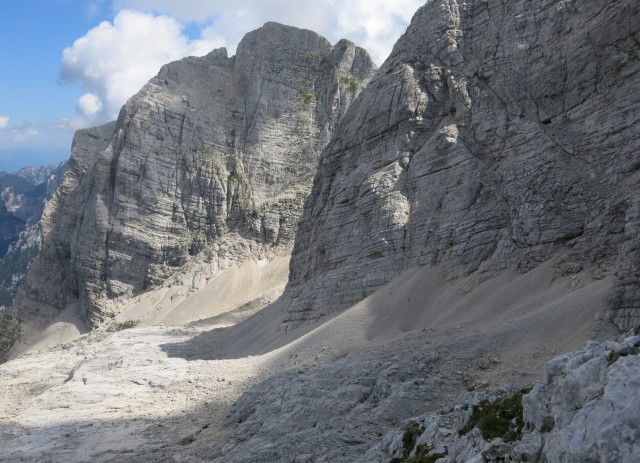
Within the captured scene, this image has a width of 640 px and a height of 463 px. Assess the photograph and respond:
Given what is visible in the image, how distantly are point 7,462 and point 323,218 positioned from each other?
86.3 ft

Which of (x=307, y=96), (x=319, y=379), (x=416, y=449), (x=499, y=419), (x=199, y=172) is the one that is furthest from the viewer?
(x=307, y=96)

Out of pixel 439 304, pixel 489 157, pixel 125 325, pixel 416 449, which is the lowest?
pixel 416 449

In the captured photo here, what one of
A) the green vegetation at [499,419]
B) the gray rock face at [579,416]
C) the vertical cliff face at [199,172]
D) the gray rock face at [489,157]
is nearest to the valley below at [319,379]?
the gray rock face at [489,157]

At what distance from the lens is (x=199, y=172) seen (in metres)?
75.2

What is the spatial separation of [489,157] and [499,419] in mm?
23507

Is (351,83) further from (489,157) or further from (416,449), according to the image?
(416,449)

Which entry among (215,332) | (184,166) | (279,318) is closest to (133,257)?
Answer: (184,166)

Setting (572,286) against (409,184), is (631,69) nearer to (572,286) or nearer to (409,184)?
(572,286)

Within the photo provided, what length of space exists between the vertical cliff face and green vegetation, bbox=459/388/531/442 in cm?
6089

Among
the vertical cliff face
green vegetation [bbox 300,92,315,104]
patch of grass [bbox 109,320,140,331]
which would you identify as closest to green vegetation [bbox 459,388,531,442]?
patch of grass [bbox 109,320,140,331]

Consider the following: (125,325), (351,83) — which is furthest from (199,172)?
(351,83)

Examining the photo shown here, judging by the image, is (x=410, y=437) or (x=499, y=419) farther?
(x=410, y=437)

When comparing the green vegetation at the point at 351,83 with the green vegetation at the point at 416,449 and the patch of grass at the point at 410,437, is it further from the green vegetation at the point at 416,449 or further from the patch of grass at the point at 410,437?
the patch of grass at the point at 410,437

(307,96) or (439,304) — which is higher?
(307,96)
